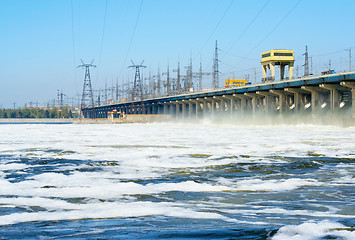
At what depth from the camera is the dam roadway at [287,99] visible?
70.8 meters

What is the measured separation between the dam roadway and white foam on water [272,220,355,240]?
200ft

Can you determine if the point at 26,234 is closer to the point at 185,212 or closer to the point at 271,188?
the point at 185,212

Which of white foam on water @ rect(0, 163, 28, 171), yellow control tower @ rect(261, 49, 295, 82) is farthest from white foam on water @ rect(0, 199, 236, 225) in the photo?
yellow control tower @ rect(261, 49, 295, 82)

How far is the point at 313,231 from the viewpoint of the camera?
638 cm

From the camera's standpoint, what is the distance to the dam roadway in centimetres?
7075

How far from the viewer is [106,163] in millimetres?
Result: 16391

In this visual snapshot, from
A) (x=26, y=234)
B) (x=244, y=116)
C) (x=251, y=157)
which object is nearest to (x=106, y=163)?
(x=251, y=157)

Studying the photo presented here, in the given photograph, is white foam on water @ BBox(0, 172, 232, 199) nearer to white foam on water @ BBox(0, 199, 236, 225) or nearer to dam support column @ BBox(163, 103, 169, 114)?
white foam on water @ BBox(0, 199, 236, 225)

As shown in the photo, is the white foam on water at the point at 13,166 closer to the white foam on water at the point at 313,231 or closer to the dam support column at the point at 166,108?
the white foam on water at the point at 313,231

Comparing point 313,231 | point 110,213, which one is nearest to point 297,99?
point 110,213

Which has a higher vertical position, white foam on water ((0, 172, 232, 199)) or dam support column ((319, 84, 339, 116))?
dam support column ((319, 84, 339, 116))

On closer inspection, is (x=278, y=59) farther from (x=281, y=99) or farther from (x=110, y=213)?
(x=110, y=213)

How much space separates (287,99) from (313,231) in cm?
8982

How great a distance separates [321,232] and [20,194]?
6550 millimetres
